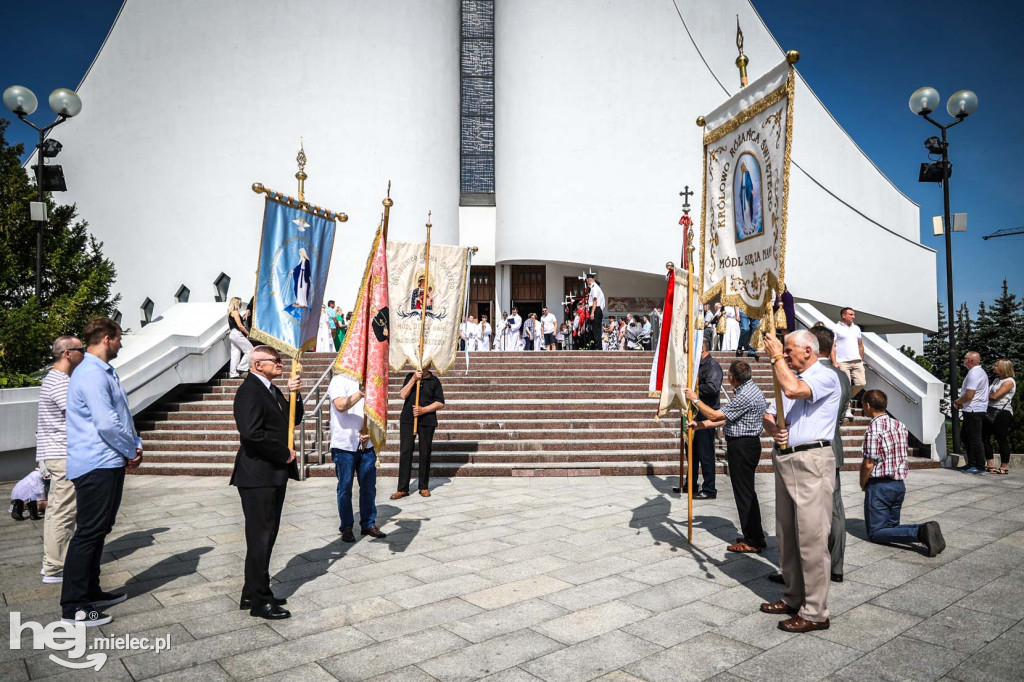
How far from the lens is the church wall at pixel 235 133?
85.8 ft

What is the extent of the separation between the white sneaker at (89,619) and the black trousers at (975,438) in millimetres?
10767

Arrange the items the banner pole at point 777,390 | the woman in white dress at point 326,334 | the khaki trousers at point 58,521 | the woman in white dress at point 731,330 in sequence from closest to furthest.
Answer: the banner pole at point 777,390 < the khaki trousers at point 58,521 < the woman in white dress at point 731,330 < the woman in white dress at point 326,334

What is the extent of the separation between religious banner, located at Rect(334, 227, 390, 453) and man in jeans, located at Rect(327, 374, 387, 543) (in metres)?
0.21

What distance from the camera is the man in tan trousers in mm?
4094

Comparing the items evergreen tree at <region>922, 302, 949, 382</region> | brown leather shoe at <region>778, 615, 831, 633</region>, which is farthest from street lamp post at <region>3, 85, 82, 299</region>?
evergreen tree at <region>922, 302, 949, 382</region>

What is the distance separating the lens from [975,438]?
9977 mm

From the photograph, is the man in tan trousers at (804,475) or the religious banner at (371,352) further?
the religious banner at (371,352)

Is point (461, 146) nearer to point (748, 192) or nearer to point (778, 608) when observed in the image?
point (748, 192)

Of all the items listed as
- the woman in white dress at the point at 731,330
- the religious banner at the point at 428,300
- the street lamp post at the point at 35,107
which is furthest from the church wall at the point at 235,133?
the religious banner at the point at 428,300

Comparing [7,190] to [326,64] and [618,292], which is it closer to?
[326,64]

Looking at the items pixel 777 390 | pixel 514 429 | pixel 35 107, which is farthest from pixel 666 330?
pixel 35 107

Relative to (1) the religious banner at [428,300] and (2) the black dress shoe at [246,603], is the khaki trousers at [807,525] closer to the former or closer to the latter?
(2) the black dress shoe at [246,603]

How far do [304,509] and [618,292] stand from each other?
22770 mm

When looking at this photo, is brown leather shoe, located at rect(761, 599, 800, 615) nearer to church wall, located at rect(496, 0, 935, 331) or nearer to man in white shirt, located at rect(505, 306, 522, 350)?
man in white shirt, located at rect(505, 306, 522, 350)
